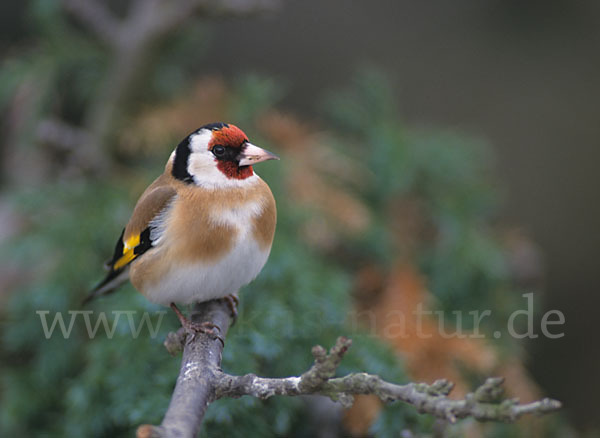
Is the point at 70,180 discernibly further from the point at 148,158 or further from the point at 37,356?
the point at 37,356

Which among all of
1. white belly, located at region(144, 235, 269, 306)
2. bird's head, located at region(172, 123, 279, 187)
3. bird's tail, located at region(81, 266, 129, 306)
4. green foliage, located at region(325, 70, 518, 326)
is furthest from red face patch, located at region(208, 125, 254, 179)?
green foliage, located at region(325, 70, 518, 326)

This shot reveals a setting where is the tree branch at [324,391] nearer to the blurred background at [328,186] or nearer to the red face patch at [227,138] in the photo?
the blurred background at [328,186]

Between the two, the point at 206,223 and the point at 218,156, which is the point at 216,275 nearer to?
the point at 206,223

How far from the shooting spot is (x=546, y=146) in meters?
4.79

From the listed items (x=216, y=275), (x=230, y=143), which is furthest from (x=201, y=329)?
(x=230, y=143)

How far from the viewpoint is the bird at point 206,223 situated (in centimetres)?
171

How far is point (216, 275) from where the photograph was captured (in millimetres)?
1705

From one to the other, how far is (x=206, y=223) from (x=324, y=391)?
0.72 meters

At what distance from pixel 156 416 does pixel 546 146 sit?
3942 mm

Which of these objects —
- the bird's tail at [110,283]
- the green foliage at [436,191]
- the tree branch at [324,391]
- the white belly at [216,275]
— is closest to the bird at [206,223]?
the white belly at [216,275]

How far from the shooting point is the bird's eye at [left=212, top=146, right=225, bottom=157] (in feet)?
5.75

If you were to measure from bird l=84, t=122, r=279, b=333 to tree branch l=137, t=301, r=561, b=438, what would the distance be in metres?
0.33

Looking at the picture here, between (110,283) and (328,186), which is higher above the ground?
(328,186)

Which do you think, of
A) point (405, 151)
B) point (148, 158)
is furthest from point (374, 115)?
point (148, 158)
